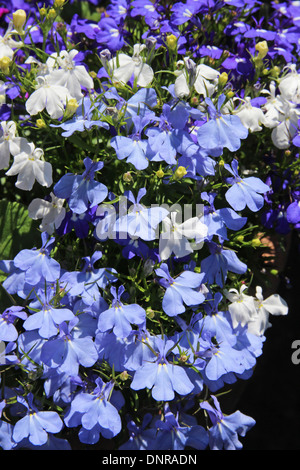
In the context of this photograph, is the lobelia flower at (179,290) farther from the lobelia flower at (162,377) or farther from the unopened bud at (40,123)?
the unopened bud at (40,123)

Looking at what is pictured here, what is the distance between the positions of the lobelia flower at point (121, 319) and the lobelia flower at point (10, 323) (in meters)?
0.16

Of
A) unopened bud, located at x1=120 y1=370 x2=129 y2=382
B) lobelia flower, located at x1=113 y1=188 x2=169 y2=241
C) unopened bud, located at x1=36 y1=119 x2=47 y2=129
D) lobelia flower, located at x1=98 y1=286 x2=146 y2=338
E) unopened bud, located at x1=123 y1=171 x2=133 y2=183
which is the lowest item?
unopened bud, located at x1=120 y1=370 x2=129 y2=382

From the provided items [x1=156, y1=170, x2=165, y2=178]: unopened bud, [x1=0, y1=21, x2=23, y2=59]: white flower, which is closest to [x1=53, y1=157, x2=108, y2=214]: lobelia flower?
[x1=156, y1=170, x2=165, y2=178]: unopened bud

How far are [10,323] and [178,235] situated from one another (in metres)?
0.39

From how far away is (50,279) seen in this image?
114 centimetres

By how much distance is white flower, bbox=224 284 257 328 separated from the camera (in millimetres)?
1220

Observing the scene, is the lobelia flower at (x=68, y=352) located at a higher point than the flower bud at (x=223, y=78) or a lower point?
lower

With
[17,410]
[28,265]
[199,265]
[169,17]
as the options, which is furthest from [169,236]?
[169,17]

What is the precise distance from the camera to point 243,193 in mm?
1165

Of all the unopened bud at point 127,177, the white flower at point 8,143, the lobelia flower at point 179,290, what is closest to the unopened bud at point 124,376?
the lobelia flower at point 179,290

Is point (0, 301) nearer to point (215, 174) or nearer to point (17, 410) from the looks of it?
point (17, 410)

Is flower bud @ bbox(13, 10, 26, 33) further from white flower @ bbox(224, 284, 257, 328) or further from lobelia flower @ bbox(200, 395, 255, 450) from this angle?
lobelia flower @ bbox(200, 395, 255, 450)

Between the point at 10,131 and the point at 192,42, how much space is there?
521 mm

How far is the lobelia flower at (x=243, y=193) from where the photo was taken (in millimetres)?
1149
